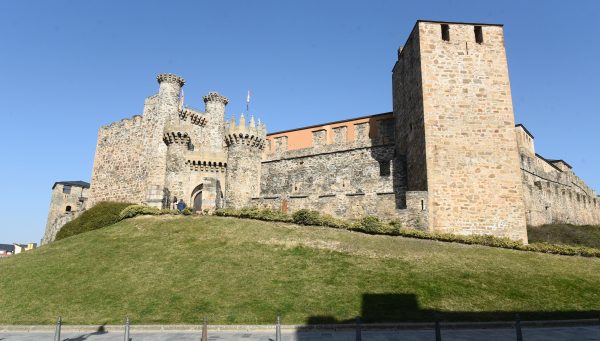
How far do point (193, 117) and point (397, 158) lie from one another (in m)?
24.7

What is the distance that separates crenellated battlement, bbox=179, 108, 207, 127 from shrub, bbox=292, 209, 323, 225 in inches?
913

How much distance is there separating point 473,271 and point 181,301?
1278 centimetres

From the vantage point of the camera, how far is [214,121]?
45.2m

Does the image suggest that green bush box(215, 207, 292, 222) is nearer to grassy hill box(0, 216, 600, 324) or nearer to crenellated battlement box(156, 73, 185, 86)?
grassy hill box(0, 216, 600, 324)

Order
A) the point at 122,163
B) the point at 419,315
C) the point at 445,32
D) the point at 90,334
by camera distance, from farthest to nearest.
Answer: the point at 122,163 → the point at 445,32 → the point at 419,315 → the point at 90,334

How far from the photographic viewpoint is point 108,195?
43938 millimetres

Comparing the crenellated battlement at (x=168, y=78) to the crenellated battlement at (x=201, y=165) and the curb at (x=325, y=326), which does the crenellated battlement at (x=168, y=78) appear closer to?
the crenellated battlement at (x=201, y=165)

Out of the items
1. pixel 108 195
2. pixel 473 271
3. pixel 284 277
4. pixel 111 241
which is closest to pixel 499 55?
pixel 473 271

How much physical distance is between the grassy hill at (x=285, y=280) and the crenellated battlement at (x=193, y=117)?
21449 mm

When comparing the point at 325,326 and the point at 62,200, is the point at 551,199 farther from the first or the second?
the point at 62,200

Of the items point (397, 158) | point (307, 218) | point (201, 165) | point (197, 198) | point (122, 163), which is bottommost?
point (307, 218)

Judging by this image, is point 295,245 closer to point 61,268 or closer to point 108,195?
point 61,268

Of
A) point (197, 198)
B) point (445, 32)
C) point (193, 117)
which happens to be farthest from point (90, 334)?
point (193, 117)

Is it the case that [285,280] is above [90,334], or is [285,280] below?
above
